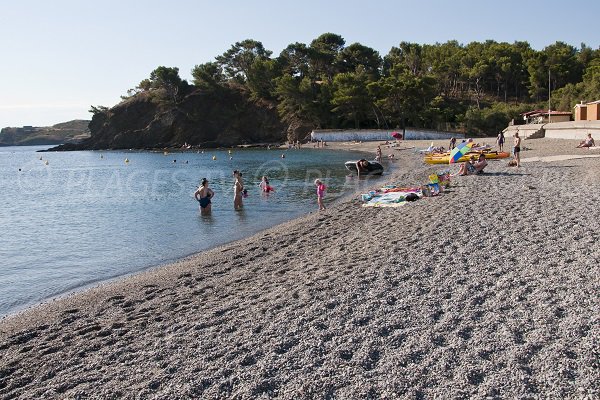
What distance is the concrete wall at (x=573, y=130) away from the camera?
109 feet

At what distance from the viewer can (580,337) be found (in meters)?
4.97

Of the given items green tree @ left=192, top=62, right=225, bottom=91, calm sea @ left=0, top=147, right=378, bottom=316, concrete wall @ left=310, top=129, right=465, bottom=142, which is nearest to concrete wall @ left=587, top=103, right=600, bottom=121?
calm sea @ left=0, top=147, right=378, bottom=316

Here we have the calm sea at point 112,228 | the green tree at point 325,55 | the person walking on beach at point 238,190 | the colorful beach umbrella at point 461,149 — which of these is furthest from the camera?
the green tree at point 325,55

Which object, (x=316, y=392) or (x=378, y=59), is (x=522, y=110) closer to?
(x=378, y=59)

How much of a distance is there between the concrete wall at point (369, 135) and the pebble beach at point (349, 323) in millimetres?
55739

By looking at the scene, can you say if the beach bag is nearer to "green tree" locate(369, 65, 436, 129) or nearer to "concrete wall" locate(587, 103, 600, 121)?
"concrete wall" locate(587, 103, 600, 121)

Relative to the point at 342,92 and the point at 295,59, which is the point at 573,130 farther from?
the point at 295,59

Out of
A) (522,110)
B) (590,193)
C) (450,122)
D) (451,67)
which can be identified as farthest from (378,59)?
(590,193)

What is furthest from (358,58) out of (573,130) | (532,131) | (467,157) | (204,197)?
(204,197)

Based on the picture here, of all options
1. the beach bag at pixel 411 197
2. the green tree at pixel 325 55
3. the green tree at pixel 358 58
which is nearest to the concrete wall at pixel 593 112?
the beach bag at pixel 411 197

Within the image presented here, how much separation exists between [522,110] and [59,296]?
6775 cm

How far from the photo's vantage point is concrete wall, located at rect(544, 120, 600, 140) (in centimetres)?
3312

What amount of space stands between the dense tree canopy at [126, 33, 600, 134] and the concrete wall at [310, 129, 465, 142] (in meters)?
3.76

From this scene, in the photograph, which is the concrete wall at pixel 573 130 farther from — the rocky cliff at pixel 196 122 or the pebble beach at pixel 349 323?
the rocky cliff at pixel 196 122
